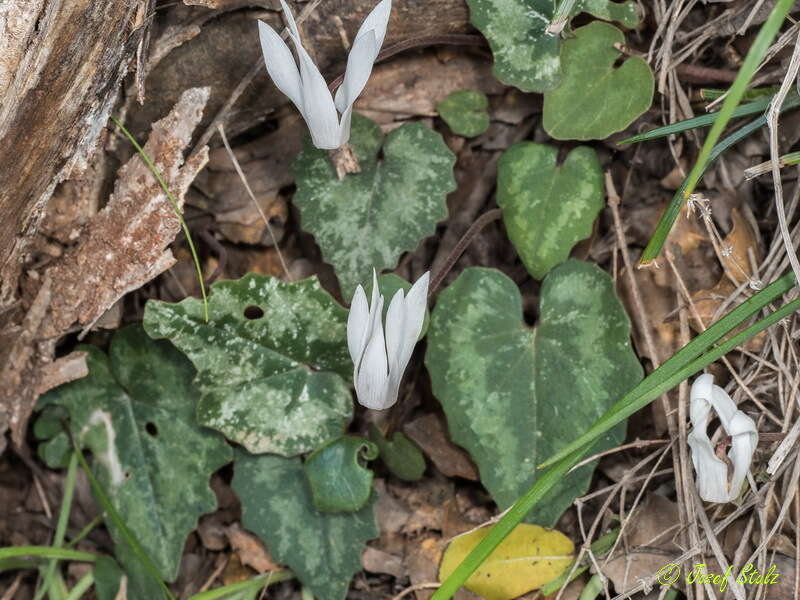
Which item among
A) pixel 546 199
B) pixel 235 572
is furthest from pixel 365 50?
pixel 235 572

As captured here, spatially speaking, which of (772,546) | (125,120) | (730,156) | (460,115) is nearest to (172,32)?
(125,120)

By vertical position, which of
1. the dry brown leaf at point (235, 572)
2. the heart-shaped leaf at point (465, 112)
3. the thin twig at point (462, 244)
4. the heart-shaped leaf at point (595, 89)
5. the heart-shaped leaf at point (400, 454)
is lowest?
the dry brown leaf at point (235, 572)

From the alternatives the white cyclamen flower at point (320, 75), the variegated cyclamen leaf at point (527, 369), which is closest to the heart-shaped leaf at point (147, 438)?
the variegated cyclamen leaf at point (527, 369)

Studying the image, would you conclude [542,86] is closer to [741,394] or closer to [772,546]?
[741,394]

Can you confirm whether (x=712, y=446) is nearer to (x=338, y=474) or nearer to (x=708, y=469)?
(x=708, y=469)

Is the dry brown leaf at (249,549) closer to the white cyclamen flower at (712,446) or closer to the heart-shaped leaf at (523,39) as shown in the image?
the white cyclamen flower at (712,446)

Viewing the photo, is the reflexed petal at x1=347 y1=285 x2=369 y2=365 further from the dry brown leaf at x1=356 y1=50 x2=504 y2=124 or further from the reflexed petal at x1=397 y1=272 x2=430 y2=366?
the dry brown leaf at x1=356 y1=50 x2=504 y2=124

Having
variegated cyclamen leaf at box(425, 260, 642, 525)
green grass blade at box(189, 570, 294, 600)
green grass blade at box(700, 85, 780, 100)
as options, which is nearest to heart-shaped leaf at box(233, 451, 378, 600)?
green grass blade at box(189, 570, 294, 600)
